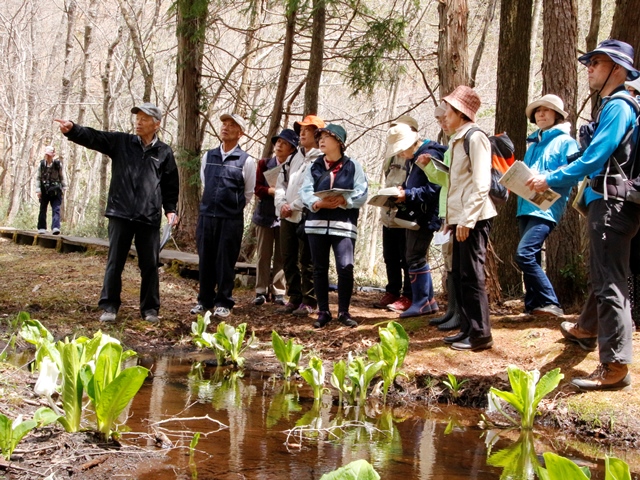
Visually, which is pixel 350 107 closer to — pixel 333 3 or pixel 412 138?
pixel 333 3

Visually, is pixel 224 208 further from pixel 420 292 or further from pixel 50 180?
pixel 50 180

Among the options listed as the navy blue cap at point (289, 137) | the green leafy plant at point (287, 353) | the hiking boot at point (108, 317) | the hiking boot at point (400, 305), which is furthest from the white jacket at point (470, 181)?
the hiking boot at point (108, 317)

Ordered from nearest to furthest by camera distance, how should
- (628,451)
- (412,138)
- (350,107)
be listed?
1. (628,451)
2. (412,138)
3. (350,107)

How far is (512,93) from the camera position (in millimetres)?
7867

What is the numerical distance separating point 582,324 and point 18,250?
11.1m

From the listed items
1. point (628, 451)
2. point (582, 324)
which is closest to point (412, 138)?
point (582, 324)

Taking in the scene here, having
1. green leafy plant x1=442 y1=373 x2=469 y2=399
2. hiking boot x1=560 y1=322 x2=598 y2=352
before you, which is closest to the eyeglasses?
hiking boot x1=560 y1=322 x2=598 y2=352

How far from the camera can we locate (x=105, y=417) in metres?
3.03

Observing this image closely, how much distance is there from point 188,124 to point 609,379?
8.48 meters

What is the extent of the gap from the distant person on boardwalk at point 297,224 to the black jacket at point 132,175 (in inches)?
52.0

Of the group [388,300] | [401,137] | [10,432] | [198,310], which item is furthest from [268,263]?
[10,432]

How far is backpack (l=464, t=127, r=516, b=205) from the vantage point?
17.5 ft

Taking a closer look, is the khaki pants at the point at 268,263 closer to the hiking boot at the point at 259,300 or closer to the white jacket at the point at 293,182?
the hiking boot at the point at 259,300

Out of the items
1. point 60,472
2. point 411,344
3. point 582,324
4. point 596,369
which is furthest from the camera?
point 411,344
